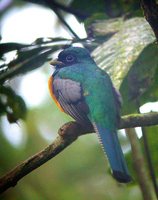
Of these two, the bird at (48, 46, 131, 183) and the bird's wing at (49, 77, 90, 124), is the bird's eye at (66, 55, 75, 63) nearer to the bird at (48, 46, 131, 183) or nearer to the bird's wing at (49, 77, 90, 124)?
the bird at (48, 46, 131, 183)

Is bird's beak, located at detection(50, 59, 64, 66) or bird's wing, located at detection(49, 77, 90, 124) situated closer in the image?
bird's wing, located at detection(49, 77, 90, 124)

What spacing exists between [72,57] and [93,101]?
2.33 feet

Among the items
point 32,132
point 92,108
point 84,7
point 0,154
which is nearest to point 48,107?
point 32,132

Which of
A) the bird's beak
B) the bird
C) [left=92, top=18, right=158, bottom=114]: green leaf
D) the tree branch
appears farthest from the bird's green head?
the tree branch

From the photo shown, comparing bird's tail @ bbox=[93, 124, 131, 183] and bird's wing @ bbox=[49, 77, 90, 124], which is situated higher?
bird's wing @ bbox=[49, 77, 90, 124]

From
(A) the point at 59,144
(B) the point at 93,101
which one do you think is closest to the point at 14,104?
(B) the point at 93,101

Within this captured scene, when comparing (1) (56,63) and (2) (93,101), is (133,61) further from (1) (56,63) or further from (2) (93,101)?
(1) (56,63)

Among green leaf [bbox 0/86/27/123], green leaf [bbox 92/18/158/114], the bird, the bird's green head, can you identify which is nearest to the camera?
the bird

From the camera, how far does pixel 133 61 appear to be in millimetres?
2568

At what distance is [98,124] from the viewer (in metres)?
2.63

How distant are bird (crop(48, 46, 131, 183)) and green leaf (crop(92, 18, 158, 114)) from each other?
78mm

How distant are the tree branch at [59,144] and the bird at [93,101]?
79 mm

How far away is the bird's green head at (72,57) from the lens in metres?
3.36

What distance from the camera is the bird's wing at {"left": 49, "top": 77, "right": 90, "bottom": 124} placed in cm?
266
